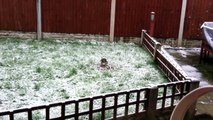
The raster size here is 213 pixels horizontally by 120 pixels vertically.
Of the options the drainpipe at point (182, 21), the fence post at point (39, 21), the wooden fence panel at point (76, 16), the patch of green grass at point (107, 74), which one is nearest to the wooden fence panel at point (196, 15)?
the drainpipe at point (182, 21)

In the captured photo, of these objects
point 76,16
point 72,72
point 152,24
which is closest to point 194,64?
point 152,24

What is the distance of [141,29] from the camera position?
10.8 meters

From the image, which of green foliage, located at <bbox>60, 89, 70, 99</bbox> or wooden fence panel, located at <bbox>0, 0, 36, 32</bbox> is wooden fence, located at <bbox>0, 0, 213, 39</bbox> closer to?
wooden fence panel, located at <bbox>0, 0, 36, 32</bbox>

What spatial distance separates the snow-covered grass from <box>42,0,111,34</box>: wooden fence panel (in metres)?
0.55

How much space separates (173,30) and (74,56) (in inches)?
162

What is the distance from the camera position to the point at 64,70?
7484mm

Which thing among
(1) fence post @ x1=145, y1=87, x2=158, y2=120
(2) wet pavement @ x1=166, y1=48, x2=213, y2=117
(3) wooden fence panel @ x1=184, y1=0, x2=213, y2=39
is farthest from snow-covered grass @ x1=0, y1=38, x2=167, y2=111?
(3) wooden fence panel @ x1=184, y1=0, x2=213, y2=39

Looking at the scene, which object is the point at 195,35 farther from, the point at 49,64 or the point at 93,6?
the point at 49,64

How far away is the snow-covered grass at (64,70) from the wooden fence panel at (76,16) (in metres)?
0.55

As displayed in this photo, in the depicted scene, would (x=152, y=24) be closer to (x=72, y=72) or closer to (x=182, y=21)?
(x=182, y=21)

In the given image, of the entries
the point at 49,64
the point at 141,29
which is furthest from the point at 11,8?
the point at 141,29

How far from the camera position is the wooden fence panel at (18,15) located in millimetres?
10172

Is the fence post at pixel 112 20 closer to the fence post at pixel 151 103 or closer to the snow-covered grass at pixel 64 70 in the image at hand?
the snow-covered grass at pixel 64 70

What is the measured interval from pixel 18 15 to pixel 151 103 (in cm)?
671
